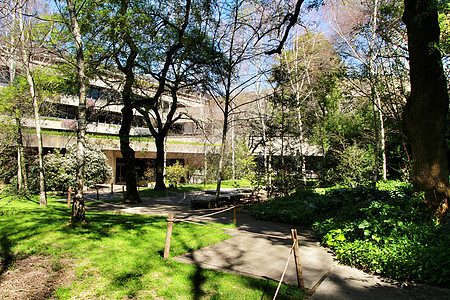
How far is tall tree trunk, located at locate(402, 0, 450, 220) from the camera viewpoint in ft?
19.5

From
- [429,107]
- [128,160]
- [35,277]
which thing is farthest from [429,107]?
[128,160]

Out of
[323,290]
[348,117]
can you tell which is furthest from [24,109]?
[348,117]

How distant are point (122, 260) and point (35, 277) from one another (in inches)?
51.3

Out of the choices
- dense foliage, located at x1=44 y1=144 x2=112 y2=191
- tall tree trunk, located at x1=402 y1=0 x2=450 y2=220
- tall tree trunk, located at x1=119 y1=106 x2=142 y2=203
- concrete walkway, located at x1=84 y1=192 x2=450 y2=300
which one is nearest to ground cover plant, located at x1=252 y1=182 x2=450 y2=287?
concrete walkway, located at x1=84 y1=192 x2=450 y2=300

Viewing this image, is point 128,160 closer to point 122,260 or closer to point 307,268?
point 122,260

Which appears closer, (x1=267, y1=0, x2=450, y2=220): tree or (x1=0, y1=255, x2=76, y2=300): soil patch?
(x1=0, y1=255, x2=76, y2=300): soil patch

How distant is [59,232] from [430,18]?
886 cm

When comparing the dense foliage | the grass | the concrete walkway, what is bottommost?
the concrete walkway

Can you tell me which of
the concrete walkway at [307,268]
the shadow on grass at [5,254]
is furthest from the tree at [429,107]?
the shadow on grass at [5,254]

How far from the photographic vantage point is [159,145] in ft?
64.9

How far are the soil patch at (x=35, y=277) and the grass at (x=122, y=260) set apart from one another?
0.45 feet

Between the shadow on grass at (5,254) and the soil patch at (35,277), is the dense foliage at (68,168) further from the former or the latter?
the soil patch at (35,277)

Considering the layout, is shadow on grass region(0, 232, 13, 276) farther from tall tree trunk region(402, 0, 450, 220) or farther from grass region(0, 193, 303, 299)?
tall tree trunk region(402, 0, 450, 220)

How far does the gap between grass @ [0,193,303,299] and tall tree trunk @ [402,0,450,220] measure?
3.89m
